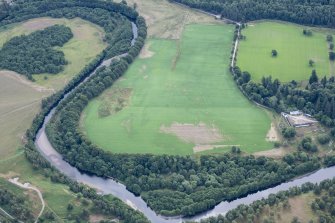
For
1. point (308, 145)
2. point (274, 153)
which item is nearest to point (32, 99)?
point (274, 153)

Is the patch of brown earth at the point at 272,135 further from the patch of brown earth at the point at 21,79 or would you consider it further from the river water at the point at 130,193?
the patch of brown earth at the point at 21,79

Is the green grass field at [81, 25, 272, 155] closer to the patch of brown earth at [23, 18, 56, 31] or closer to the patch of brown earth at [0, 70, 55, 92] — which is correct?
the patch of brown earth at [0, 70, 55, 92]

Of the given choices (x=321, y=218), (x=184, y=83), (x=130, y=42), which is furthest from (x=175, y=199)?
(x=130, y=42)

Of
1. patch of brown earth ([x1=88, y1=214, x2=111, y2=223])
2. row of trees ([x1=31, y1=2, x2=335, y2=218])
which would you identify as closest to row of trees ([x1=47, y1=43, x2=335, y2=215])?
row of trees ([x1=31, y1=2, x2=335, y2=218])

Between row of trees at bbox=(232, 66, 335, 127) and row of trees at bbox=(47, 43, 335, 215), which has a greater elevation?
row of trees at bbox=(232, 66, 335, 127)

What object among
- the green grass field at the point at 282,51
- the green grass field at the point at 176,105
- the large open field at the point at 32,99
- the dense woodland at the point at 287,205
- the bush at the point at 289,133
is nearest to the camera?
the dense woodland at the point at 287,205

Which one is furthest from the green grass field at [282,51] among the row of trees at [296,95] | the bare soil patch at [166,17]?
the bare soil patch at [166,17]

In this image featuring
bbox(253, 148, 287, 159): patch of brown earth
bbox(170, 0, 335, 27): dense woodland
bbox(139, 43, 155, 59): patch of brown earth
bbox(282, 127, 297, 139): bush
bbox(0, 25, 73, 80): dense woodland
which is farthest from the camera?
bbox(170, 0, 335, 27): dense woodland
